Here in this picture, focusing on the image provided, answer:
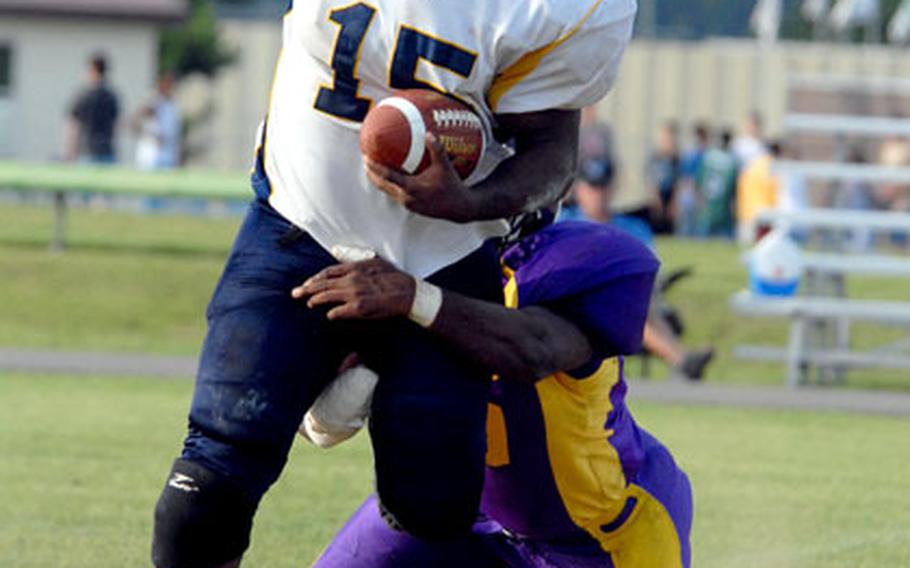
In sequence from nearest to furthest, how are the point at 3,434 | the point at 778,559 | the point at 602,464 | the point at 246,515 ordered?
1. the point at 246,515
2. the point at 602,464
3. the point at 778,559
4. the point at 3,434

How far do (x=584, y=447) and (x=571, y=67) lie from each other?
2.67 ft

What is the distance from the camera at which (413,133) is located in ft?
13.4

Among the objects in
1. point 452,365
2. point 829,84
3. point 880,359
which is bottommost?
point 880,359

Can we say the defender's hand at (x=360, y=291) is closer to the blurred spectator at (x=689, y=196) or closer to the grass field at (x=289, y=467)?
the grass field at (x=289, y=467)

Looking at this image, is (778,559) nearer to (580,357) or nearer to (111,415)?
(580,357)

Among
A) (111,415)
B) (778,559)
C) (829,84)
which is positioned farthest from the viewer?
(829,84)

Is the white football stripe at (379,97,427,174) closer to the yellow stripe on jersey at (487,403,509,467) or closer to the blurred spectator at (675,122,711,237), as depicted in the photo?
the yellow stripe on jersey at (487,403,509,467)

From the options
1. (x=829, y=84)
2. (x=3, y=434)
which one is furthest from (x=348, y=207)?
(x=829, y=84)

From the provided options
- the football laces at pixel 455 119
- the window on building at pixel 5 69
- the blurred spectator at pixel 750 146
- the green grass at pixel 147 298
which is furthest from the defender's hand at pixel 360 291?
the window on building at pixel 5 69

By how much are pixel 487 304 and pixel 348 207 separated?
14.0 inches

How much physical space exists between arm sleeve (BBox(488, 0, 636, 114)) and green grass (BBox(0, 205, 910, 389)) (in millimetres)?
9135

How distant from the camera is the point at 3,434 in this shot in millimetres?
8602

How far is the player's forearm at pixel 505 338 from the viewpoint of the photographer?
422 cm

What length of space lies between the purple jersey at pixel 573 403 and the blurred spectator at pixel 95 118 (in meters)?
17.7
